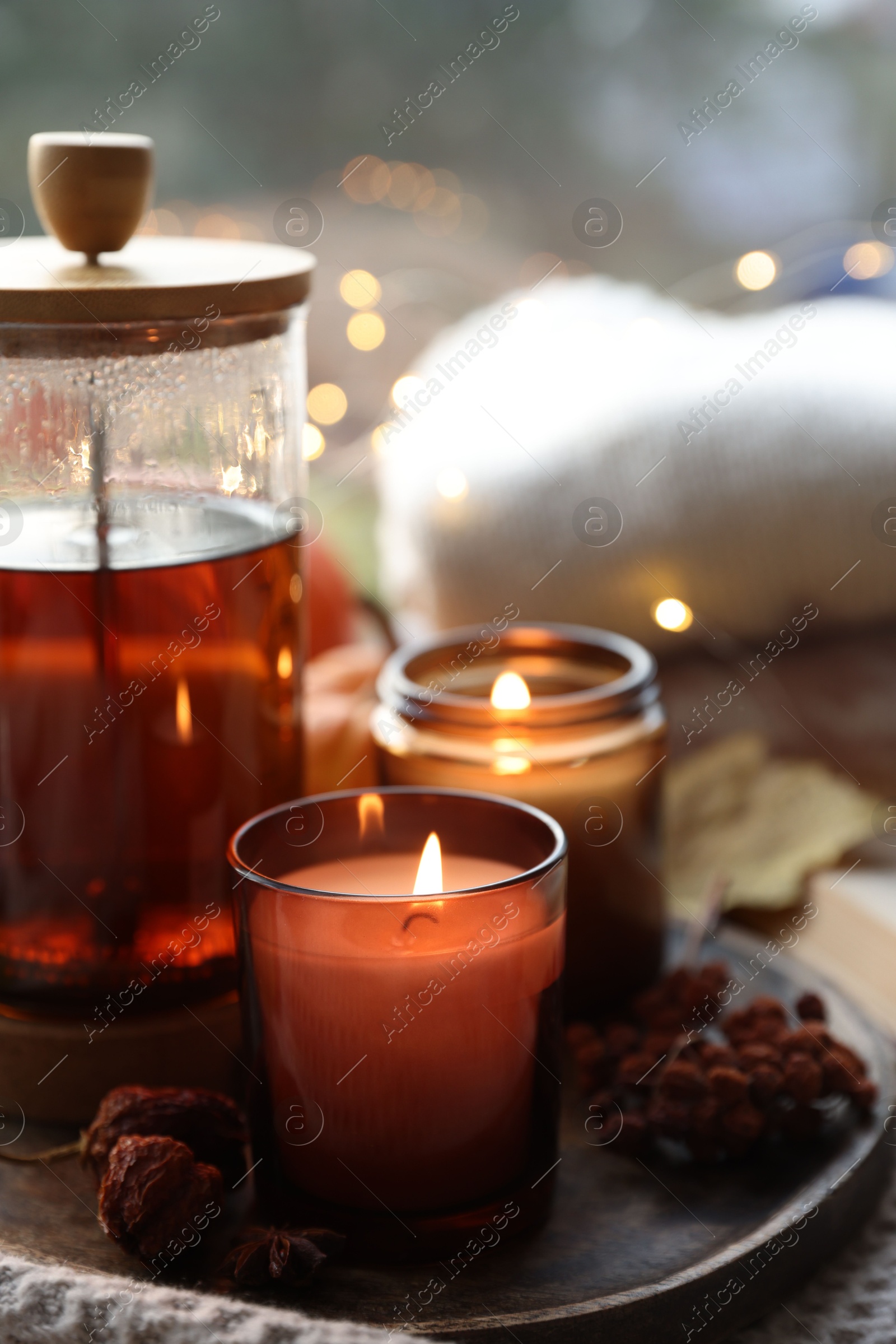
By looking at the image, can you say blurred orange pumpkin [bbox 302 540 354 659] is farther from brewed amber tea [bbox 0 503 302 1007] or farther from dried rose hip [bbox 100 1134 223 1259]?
dried rose hip [bbox 100 1134 223 1259]

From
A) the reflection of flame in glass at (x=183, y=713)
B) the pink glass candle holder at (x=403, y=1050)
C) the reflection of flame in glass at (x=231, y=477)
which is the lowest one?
the pink glass candle holder at (x=403, y=1050)

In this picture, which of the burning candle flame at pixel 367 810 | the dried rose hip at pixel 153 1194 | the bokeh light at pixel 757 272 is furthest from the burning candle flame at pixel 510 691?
the bokeh light at pixel 757 272

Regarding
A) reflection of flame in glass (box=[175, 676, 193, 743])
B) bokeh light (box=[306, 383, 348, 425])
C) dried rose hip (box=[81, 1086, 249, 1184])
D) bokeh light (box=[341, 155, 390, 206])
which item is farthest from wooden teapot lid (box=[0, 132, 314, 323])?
bokeh light (box=[341, 155, 390, 206])

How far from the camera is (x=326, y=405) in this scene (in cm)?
117

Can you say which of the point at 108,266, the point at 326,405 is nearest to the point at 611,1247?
the point at 108,266

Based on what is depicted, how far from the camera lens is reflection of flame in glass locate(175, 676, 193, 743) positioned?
461 mm

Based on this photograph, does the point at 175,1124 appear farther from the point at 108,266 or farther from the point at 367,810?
the point at 108,266

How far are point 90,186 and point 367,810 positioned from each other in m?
0.22

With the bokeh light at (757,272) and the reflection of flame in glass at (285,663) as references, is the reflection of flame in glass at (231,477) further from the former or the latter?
the bokeh light at (757,272)

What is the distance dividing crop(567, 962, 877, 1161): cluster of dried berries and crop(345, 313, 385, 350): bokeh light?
824 millimetres

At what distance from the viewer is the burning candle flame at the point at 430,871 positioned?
1.40 feet

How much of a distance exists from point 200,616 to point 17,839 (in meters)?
0.10

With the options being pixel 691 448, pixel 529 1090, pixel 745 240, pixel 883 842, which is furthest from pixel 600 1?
pixel 529 1090

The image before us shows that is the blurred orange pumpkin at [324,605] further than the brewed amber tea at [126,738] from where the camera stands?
Yes
